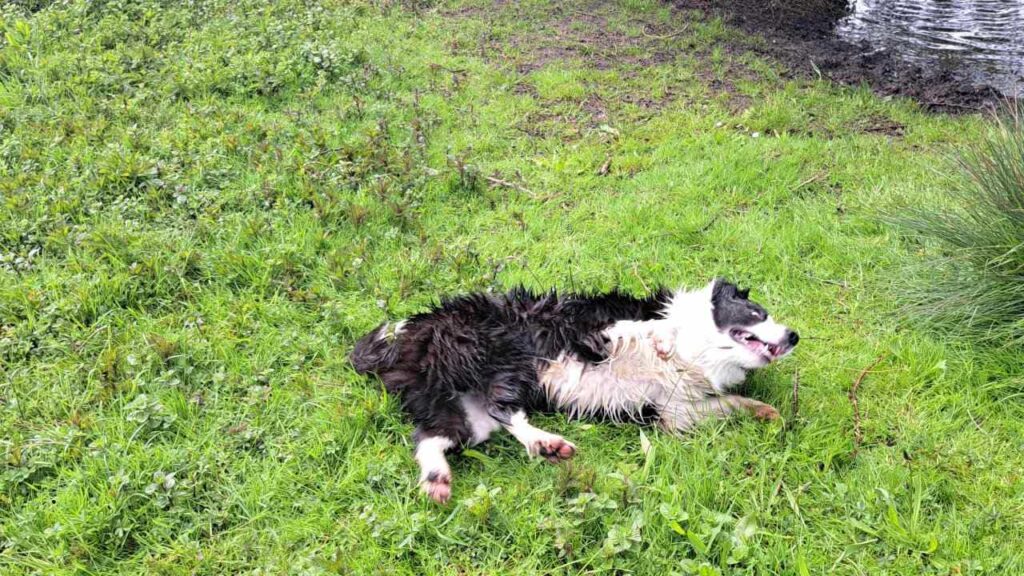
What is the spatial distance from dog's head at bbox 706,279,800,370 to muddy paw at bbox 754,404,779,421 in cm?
19

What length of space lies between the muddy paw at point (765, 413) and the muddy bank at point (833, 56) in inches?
170

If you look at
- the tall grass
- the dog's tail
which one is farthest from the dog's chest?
the tall grass

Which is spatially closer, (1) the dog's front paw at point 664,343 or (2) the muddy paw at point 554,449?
(2) the muddy paw at point 554,449

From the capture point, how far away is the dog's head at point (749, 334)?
110 inches

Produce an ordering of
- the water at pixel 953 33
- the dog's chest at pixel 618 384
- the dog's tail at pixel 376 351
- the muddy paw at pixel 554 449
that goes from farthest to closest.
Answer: the water at pixel 953 33
the dog's tail at pixel 376 351
the dog's chest at pixel 618 384
the muddy paw at pixel 554 449

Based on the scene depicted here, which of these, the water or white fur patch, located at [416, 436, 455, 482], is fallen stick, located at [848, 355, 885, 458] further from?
the water

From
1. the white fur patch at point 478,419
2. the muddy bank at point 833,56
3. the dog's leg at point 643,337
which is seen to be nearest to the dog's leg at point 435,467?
the white fur patch at point 478,419

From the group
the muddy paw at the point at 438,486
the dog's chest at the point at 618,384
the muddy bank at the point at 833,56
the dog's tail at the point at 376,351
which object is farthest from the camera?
the muddy bank at the point at 833,56

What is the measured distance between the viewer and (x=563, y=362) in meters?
2.93

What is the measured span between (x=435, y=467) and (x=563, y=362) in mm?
769

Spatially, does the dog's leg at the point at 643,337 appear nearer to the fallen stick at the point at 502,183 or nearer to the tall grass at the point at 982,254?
the tall grass at the point at 982,254

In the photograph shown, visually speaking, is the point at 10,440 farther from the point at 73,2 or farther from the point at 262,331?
the point at 73,2

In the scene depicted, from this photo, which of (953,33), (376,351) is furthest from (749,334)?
(953,33)

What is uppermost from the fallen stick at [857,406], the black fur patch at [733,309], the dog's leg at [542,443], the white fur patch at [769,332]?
the black fur patch at [733,309]
